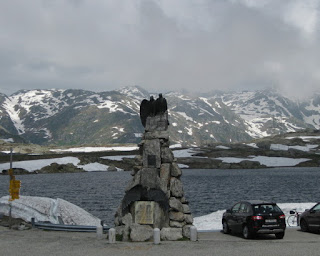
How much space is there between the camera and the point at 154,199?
25.4m

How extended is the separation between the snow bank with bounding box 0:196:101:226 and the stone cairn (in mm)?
11342

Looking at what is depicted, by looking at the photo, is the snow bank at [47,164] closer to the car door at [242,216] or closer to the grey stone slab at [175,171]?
the grey stone slab at [175,171]

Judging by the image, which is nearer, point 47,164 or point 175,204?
point 175,204

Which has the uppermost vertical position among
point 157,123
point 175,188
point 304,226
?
point 157,123

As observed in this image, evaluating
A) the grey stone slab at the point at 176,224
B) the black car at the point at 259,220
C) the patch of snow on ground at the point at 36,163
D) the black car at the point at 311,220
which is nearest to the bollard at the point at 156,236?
the grey stone slab at the point at 176,224

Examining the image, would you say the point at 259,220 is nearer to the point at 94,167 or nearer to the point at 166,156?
the point at 166,156

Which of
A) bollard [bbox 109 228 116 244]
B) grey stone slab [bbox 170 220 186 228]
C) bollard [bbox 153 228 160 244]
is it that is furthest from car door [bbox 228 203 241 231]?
bollard [bbox 109 228 116 244]

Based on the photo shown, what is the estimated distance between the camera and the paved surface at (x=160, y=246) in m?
21.3

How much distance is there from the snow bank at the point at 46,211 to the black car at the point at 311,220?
19.6m

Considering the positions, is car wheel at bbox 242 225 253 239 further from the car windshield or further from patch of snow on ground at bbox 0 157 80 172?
patch of snow on ground at bbox 0 157 80 172

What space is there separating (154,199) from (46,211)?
14566mm

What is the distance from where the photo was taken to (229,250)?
21.8 metres

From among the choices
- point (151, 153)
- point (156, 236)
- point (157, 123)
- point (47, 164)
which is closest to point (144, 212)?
point (156, 236)

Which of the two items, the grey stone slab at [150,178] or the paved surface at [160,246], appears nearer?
the paved surface at [160,246]
